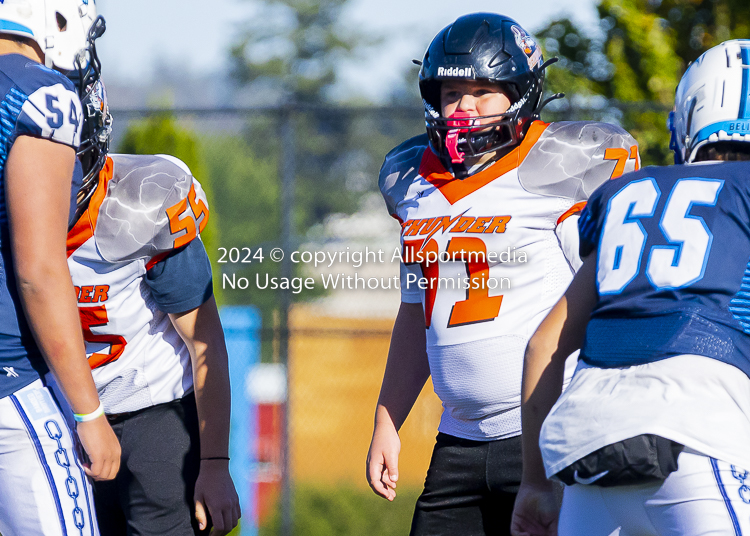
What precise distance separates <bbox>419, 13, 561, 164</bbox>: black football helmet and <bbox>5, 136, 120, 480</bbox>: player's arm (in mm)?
1155

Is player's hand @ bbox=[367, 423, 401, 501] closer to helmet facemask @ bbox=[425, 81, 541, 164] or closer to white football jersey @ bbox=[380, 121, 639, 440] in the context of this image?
white football jersey @ bbox=[380, 121, 639, 440]

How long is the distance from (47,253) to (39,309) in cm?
13

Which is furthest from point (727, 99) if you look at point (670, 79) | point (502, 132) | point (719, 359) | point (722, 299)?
point (670, 79)

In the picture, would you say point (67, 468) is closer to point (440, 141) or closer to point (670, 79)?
point (440, 141)

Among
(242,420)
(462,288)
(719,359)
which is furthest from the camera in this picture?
(242,420)

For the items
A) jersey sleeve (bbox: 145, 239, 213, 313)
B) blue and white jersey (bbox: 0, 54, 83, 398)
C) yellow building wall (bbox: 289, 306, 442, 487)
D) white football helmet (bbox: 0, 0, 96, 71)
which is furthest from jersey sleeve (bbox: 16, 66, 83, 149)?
yellow building wall (bbox: 289, 306, 442, 487)

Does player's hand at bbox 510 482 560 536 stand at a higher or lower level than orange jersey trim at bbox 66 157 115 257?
lower

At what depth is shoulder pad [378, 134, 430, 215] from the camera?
8.80 ft

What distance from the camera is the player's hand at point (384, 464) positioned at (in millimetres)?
2623

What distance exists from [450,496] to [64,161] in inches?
58.3

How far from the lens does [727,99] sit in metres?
1.80

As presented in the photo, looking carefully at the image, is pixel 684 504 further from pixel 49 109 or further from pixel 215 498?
pixel 49 109

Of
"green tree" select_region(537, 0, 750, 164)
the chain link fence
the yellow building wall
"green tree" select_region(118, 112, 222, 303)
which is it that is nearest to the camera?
"green tree" select_region(537, 0, 750, 164)

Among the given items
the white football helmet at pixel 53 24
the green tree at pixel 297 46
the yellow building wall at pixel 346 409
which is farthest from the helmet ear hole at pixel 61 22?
the green tree at pixel 297 46
